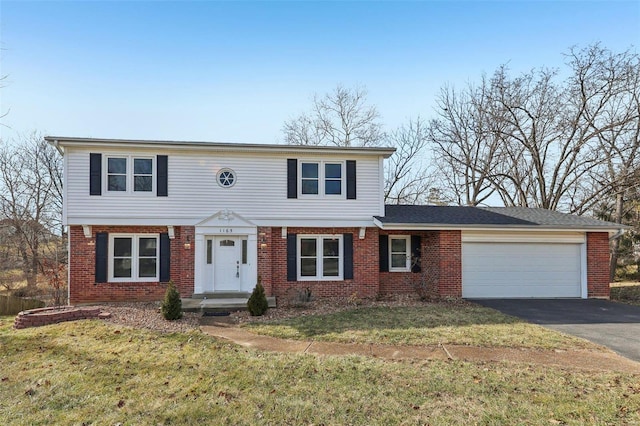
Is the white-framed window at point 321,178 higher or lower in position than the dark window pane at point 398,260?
higher

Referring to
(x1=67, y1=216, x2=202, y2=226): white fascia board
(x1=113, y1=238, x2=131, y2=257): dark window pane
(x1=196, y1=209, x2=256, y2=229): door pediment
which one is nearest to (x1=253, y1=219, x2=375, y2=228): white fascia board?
(x1=196, y1=209, x2=256, y2=229): door pediment

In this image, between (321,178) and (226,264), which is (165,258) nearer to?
(226,264)

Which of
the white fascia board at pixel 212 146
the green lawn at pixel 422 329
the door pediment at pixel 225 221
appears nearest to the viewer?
the green lawn at pixel 422 329

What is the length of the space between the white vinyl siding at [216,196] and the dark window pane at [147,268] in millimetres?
1389

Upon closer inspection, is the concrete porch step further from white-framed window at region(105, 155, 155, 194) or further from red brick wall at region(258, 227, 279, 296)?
white-framed window at region(105, 155, 155, 194)

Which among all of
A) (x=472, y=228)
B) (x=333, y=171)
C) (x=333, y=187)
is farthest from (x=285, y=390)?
(x=472, y=228)

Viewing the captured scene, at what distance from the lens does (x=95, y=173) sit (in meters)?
11.3

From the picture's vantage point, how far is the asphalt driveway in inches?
280

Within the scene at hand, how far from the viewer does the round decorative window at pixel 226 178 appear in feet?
39.2

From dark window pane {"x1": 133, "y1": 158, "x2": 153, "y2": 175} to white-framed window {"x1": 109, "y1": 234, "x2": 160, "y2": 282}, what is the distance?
2.11 metres

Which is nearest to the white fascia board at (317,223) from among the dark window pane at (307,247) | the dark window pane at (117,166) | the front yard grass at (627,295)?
the dark window pane at (307,247)

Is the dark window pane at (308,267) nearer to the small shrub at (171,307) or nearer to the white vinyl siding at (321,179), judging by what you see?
the white vinyl siding at (321,179)

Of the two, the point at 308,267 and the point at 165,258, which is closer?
the point at 165,258

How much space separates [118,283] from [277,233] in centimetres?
543
